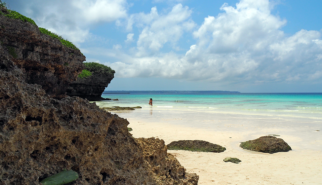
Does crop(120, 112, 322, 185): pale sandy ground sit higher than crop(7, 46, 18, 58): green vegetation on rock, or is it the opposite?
crop(7, 46, 18, 58): green vegetation on rock

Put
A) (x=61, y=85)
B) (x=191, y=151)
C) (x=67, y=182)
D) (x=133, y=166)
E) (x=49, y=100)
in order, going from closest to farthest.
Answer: (x=67, y=182) < (x=49, y=100) < (x=133, y=166) < (x=61, y=85) < (x=191, y=151)

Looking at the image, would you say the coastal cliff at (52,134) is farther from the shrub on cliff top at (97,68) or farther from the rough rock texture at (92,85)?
the shrub on cliff top at (97,68)

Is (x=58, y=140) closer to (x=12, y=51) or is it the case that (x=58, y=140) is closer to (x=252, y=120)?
(x=12, y=51)

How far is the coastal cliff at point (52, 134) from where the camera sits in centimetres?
263

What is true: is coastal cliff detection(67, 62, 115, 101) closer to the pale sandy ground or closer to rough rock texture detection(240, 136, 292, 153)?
rough rock texture detection(240, 136, 292, 153)

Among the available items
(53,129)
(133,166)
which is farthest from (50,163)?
(133,166)

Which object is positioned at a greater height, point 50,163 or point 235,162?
point 50,163

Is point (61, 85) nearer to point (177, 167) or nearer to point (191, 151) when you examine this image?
point (177, 167)

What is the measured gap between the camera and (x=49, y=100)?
311 centimetres

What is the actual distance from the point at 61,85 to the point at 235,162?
5.28 meters

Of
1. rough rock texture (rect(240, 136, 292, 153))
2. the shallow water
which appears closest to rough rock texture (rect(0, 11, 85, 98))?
rough rock texture (rect(240, 136, 292, 153))

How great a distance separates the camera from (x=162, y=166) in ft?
13.6

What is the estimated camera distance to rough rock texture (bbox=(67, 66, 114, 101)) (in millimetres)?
43844

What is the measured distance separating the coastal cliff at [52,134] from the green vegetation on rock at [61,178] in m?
0.08
